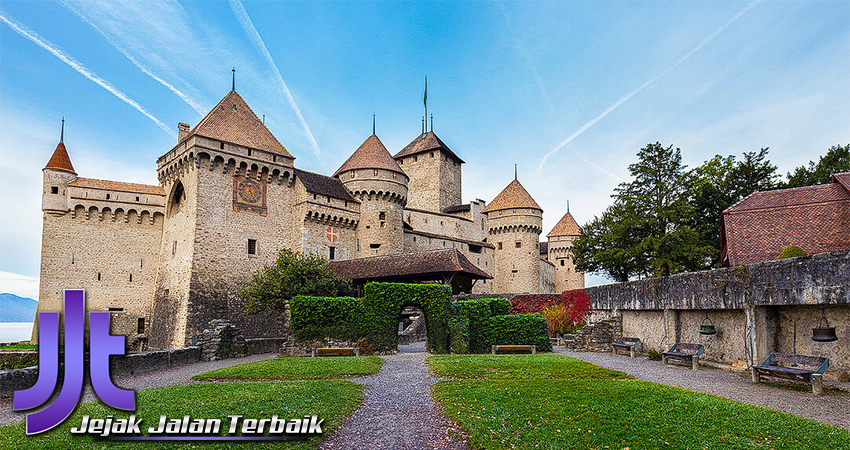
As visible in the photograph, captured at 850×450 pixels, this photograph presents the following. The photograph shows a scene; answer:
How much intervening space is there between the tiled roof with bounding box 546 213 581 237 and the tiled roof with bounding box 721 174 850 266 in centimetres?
3726

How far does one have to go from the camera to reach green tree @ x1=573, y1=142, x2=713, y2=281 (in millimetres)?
28344

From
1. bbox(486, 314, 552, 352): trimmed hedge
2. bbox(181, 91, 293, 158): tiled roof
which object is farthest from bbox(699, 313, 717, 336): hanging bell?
bbox(181, 91, 293, 158): tiled roof

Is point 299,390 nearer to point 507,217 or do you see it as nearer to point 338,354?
point 338,354

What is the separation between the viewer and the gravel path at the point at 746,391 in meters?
7.89

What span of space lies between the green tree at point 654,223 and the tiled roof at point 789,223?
30.7ft

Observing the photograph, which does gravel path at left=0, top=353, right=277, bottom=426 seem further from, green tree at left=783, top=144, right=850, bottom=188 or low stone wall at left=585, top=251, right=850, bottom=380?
green tree at left=783, top=144, right=850, bottom=188

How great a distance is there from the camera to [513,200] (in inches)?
1895

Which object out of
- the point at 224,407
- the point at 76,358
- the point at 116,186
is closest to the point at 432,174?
the point at 116,186

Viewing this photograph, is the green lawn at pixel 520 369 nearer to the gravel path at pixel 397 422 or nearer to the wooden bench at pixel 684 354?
the gravel path at pixel 397 422

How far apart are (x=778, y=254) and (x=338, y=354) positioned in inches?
609

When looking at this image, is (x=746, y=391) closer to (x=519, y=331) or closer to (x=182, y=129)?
(x=519, y=331)

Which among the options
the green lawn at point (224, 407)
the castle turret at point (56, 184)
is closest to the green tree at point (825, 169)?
the green lawn at point (224, 407)

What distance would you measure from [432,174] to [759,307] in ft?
141

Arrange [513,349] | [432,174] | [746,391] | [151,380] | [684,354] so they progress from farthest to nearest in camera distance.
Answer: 1. [432,174]
2. [513,349]
3. [151,380]
4. [684,354]
5. [746,391]
